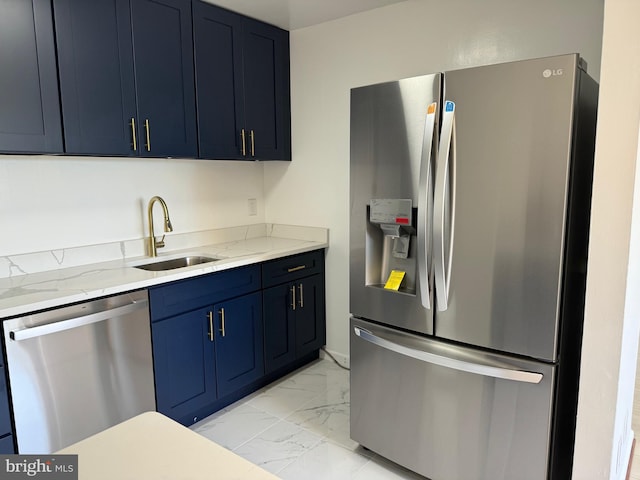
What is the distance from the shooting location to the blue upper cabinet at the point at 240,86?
2.59 metres

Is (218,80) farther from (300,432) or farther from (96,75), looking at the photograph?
(300,432)

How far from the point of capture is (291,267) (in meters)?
2.93

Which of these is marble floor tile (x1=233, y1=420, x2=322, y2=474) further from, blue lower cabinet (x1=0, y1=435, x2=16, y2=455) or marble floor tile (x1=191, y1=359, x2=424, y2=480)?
blue lower cabinet (x1=0, y1=435, x2=16, y2=455)

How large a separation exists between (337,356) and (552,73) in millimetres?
2341

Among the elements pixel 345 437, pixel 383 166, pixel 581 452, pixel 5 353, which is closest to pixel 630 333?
pixel 581 452

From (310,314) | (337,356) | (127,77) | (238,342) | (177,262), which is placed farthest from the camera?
(337,356)

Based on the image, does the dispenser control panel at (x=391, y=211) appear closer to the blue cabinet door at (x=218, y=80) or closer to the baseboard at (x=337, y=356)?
the blue cabinet door at (x=218, y=80)

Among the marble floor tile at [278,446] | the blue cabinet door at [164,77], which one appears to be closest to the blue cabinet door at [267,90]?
the blue cabinet door at [164,77]

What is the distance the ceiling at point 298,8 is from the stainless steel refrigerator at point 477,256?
974mm

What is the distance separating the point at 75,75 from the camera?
2055mm

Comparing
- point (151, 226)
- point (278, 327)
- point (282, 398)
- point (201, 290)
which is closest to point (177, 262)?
point (151, 226)

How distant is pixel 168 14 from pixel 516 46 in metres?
1.79

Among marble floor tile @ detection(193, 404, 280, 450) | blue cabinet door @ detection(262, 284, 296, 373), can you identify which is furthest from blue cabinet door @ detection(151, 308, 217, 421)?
blue cabinet door @ detection(262, 284, 296, 373)

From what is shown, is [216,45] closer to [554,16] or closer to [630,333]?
[554,16]
